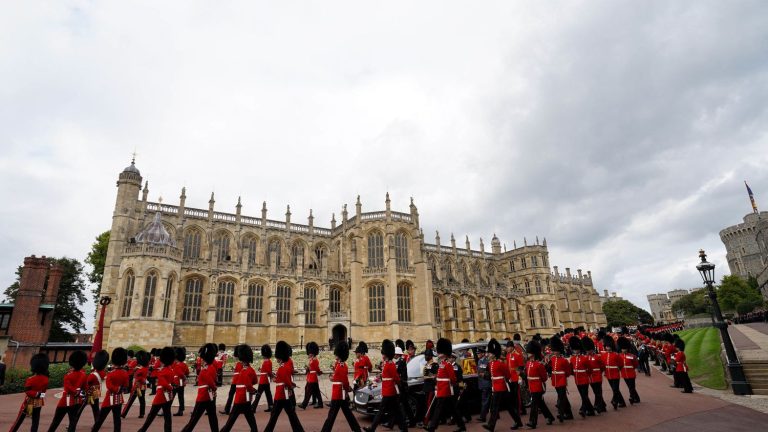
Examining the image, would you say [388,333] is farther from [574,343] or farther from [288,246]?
[574,343]

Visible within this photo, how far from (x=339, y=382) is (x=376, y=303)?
3282 centimetres

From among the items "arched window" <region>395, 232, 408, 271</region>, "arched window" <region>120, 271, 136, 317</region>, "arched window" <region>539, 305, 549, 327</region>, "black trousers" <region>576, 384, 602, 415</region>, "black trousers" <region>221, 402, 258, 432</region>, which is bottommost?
"black trousers" <region>576, 384, 602, 415</region>

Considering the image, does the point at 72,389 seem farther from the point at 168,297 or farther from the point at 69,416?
the point at 168,297

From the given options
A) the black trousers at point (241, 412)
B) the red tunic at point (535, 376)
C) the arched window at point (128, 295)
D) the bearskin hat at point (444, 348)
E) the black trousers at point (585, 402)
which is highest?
the arched window at point (128, 295)

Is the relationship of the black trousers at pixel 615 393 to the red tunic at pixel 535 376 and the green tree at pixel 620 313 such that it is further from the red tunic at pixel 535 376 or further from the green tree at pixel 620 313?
the green tree at pixel 620 313

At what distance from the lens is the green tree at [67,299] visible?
39.0m

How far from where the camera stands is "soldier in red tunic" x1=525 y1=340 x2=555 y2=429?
32.5ft

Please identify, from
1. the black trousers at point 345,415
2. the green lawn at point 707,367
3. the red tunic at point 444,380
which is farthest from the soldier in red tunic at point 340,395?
the green lawn at point 707,367

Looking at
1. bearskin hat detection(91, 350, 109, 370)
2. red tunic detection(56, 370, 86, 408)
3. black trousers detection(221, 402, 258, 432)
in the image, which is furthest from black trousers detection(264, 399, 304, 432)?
bearskin hat detection(91, 350, 109, 370)

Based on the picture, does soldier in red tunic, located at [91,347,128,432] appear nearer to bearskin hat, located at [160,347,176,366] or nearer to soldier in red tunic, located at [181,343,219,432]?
bearskin hat, located at [160,347,176,366]

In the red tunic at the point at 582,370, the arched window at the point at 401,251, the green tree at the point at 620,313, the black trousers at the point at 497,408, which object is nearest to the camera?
the black trousers at the point at 497,408

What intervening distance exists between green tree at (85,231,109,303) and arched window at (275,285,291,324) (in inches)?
709

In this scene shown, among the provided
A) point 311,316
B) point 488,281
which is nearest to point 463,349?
point 311,316

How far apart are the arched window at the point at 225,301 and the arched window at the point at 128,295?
7057 mm
